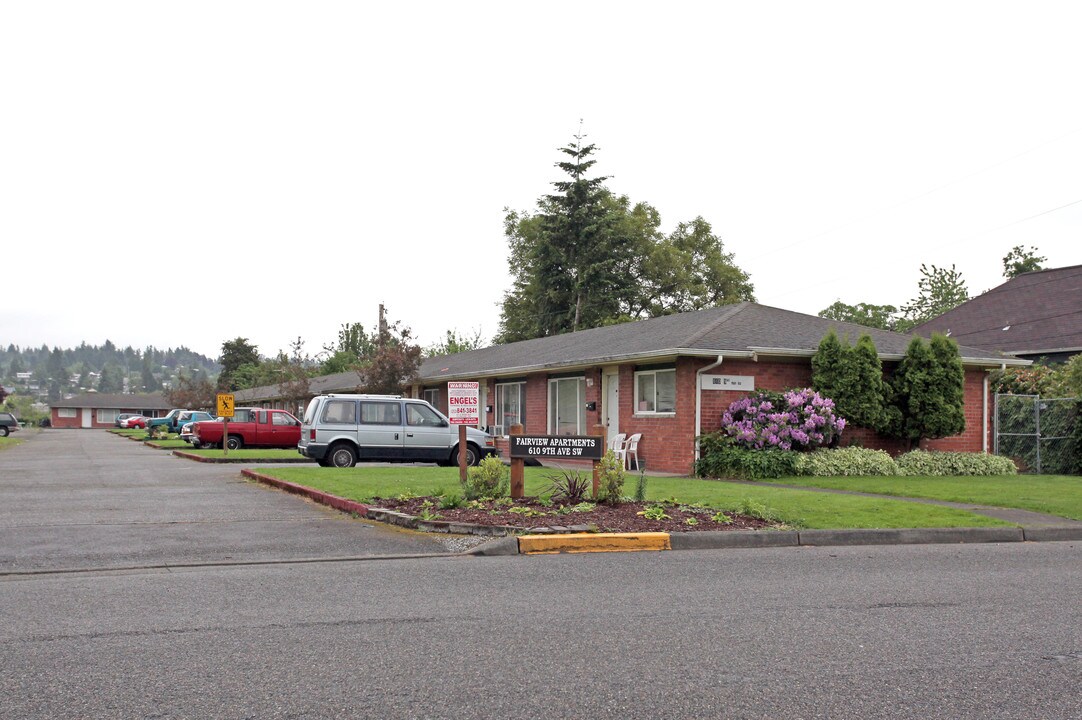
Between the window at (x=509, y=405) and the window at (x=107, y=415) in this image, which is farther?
the window at (x=107, y=415)

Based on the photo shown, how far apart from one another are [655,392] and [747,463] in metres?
3.40

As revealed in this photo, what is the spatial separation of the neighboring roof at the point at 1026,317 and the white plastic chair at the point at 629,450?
17.3 metres

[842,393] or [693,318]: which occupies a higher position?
[693,318]

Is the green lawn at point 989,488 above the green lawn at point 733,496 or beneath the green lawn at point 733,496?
beneath

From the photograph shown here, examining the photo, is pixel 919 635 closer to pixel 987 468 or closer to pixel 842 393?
pixel 842 393

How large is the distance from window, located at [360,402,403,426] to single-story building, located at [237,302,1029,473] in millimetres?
4413

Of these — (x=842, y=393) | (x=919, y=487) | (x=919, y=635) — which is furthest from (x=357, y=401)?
(x=919, y=635)

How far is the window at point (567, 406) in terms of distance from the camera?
1018 inches

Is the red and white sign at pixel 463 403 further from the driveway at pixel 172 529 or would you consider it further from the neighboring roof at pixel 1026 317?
the neighboring roof at pixel 1026 317

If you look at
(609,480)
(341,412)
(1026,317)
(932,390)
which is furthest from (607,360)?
(1026,317)

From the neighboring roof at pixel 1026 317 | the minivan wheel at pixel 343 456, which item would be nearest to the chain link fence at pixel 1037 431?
the neighboring roof at pixel 1026 317

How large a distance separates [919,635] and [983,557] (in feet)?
14.4

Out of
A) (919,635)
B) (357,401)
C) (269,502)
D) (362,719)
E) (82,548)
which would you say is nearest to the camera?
(362,719)

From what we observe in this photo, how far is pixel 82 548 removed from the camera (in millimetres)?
10094
